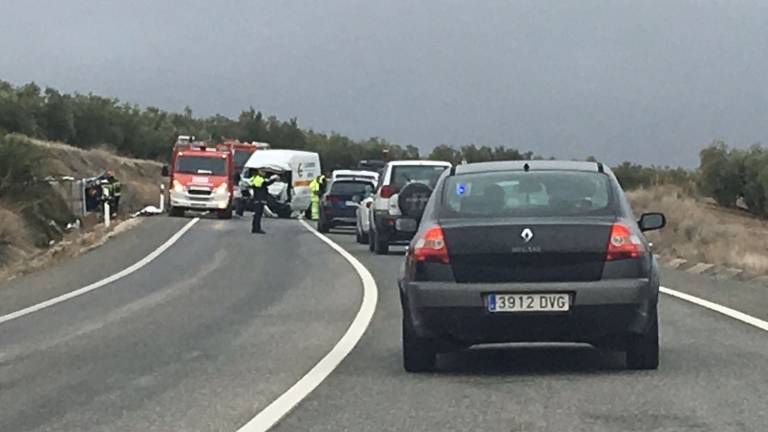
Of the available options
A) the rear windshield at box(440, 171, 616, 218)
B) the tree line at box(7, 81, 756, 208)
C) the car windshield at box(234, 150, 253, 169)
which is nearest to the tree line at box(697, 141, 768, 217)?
the tree line at box(7, 81, 756, 208)

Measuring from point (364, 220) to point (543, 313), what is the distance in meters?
22.1

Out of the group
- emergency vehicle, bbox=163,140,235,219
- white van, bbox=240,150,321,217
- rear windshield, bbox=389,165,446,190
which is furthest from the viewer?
white van, bbox=240,150,321,217

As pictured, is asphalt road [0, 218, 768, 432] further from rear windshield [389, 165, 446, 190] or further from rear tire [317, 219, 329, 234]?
rear tire [317, 219, 329, 234]

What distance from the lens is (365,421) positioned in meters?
8.91

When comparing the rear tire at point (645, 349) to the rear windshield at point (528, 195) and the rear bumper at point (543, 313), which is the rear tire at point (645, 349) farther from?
the rear windshield at point (528, 195)

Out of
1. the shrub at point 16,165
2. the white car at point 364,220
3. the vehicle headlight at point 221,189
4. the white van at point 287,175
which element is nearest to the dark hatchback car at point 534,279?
the white car at point 364,220

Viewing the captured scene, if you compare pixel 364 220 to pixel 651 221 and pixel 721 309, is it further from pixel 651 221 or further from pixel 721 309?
pixel 651 221

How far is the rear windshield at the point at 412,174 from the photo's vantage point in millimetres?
28078

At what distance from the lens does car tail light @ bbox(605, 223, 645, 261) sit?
10477 mm

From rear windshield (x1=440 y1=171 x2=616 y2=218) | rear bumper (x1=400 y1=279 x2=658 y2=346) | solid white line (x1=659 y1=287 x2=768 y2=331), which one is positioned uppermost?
rear windshield (x1=440 y1=171 x2=616 y2=218)

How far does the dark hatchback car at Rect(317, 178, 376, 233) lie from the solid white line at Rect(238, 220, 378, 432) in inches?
789

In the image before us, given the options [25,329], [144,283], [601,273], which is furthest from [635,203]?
[601,273]

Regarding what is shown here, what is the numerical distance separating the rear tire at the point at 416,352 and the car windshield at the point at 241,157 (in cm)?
5170

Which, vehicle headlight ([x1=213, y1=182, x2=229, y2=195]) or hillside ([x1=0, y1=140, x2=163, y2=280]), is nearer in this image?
hillside ([x1=0, y1=140, x2=163, y2=280])
